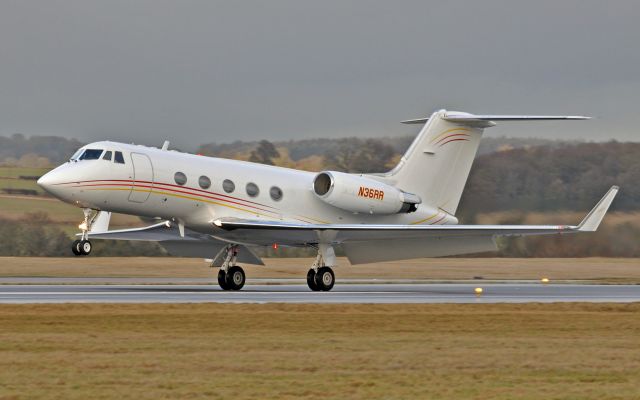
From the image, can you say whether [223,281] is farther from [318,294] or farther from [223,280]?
[318,294]

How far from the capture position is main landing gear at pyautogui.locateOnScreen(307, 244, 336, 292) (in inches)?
1277

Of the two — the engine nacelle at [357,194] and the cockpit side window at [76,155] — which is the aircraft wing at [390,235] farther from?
the cockpit side window at [76,155]

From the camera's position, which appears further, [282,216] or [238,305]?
[282,216]

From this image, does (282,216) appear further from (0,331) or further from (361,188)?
(0,331)

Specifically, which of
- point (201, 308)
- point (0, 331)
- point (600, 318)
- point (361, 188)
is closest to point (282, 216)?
point (361, 188)

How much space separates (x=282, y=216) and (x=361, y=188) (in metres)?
2.64

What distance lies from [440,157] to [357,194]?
423 cm

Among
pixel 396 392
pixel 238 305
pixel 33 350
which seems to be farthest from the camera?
pixel 238 305

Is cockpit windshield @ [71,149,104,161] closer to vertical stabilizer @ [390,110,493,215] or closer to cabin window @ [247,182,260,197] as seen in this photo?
cabin window @ [247,182,260,197]

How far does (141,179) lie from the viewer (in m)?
29.8

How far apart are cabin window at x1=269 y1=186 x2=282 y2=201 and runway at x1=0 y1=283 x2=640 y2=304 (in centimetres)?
279

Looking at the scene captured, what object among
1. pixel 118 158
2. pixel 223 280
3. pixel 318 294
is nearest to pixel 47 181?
pixel 118 158

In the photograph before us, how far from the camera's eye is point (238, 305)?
79.0 feet

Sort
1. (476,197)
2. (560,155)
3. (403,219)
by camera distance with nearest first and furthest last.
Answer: (403,219) < (476,197) < (560,155)
